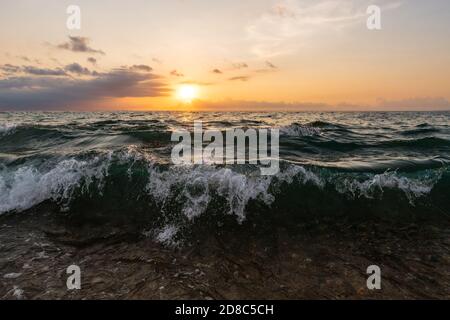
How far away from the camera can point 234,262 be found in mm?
4777

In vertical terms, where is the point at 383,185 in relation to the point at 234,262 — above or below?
above

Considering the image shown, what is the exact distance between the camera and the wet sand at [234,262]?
4.05 metres

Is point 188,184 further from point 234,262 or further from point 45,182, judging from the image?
point 45,182

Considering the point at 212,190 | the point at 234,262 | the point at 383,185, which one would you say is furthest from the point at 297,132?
the point at 234,262

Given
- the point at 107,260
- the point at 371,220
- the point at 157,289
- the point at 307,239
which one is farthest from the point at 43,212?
the point at 371,220

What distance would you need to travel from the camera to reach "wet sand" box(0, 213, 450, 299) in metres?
4.05

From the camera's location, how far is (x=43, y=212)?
680 cm

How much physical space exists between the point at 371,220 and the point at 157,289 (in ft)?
14.8

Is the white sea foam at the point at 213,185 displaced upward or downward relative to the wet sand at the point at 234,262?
upward

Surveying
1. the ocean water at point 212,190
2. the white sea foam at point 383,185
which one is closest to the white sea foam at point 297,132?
the ocean water at point 212,190

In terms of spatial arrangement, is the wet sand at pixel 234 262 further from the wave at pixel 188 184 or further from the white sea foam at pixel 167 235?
the wave at pixel 188 184

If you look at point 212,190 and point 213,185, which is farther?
point 213,185

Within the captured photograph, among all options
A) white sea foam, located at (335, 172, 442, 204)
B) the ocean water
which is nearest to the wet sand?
the ocean water
